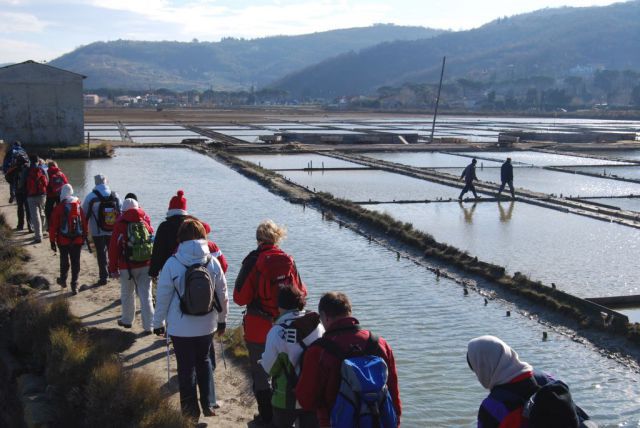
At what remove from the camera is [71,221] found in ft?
27.7

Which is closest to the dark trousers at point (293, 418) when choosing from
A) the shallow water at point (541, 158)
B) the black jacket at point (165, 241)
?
the black jacket at point (165, 241)

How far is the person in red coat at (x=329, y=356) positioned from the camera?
3.65 meters

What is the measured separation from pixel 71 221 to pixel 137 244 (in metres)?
1.79

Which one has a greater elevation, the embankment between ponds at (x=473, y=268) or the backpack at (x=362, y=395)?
the backpack at (x=362, y=395)

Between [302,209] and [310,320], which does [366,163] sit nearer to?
[302,209]

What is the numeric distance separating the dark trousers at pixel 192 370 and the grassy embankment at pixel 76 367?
6.4 inches

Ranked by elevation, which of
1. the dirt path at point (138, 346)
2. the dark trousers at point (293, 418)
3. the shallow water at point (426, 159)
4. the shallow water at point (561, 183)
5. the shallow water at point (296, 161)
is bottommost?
the shallow water at point (296, 161)

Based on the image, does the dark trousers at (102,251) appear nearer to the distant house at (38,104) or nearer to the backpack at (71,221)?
the backpack at (71,221)

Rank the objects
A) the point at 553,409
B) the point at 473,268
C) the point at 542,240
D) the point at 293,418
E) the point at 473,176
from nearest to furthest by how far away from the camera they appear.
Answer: the point at 553,409, the point at 293,418, the point at 473,268, the point at 542,240, the point at 473,176

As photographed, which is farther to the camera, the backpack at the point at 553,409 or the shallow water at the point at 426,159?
the shallow water at the point at 426,159

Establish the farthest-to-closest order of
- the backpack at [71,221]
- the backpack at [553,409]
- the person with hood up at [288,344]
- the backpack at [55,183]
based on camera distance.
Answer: the backpack at [55,183], the backpack at [71,221], the person with hood up at [288,344], the backpack at [553,409]

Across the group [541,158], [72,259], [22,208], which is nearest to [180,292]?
[72,259]

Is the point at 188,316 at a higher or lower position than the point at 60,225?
higher

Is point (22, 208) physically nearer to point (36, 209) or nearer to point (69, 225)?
point (36, 209)
